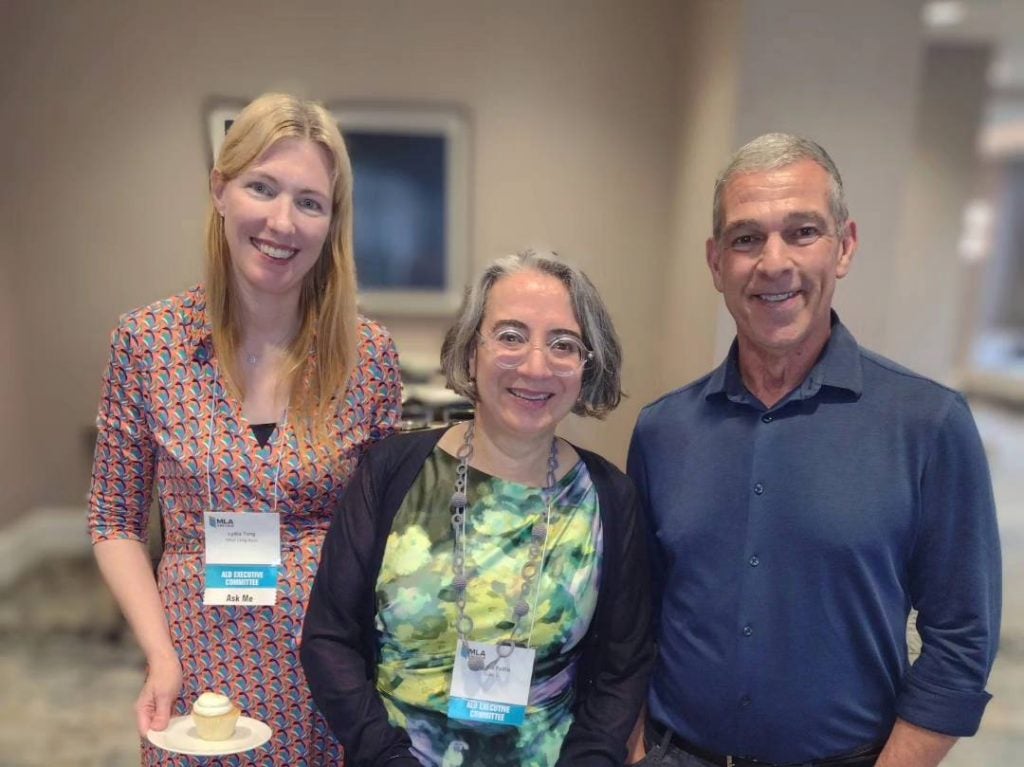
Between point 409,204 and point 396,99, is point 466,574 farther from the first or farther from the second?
point 396,99

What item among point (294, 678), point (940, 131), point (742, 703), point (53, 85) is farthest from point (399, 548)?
point (940, 131)

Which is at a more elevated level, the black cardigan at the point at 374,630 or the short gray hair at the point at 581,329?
the short gray hair at the point at 581,329

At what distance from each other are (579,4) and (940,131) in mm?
3850

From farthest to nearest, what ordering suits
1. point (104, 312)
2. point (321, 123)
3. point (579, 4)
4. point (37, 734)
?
1. point (104, 312)
2. point (579, 4)
3. point (37, 734)
4. point (321, 123)

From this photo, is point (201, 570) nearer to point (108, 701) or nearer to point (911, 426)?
point (911, 426)

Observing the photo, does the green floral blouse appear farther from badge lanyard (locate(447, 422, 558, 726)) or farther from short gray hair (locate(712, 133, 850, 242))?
short gray hair (locate(712, 133, 850, 242))

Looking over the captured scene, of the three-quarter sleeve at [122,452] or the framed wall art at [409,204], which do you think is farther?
the framed wall art at [409,204]

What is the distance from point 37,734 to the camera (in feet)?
8.70

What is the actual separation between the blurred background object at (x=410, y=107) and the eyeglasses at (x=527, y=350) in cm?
175

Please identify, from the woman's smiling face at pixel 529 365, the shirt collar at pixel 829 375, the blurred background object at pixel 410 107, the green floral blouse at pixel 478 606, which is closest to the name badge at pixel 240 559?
the green floral blouse at pixel 478 606

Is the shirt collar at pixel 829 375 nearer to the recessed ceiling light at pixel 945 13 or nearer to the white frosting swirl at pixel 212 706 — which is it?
the white frosting swirl at pixel 212 706

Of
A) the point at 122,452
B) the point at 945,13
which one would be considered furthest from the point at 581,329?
the point at 945,13

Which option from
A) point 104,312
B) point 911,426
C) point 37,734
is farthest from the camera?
point 104,312

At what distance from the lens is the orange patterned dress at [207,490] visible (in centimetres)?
129
